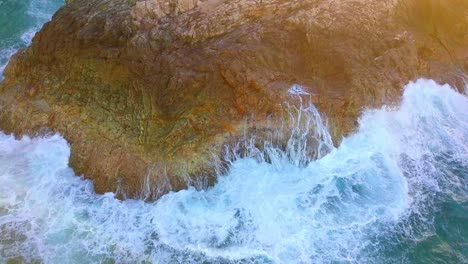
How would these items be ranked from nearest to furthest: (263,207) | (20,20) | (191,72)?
(263,207) → (191,72) → (20,20)

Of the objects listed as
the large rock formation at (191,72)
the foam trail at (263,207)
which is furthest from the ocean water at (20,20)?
the foam trail at (263,207)

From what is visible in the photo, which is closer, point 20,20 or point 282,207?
point 282,207

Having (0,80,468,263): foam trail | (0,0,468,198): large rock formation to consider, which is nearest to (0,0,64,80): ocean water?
(0,0,468,198): large rock formation

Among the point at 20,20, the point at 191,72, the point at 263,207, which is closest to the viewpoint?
the point at 263,207

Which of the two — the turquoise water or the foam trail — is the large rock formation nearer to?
the turquoise water

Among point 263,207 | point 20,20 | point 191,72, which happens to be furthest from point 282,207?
point 20,20

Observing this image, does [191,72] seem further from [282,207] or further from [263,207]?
[282,207]

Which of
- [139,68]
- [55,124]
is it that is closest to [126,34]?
[139,68]
